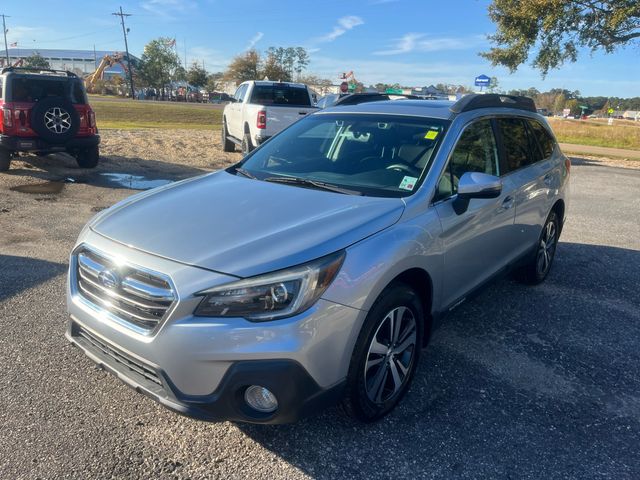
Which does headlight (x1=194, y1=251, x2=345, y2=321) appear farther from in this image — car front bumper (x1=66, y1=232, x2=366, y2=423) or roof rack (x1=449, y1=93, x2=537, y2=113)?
roof rack (x1=449, y1=93, x2=537, y2=113)

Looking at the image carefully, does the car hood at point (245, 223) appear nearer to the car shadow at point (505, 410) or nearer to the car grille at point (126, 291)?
the car grille at point (126, 291)

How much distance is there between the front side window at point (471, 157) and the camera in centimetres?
334

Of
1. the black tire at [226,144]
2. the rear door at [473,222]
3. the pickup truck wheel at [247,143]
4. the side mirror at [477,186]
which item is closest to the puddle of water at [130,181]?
the pickup truck wheel at [247,143]

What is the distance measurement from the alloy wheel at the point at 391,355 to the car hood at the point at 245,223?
21.6 inches

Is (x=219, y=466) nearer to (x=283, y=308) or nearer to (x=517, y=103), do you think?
(x=283, y=308)

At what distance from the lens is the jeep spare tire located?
9.16 meters

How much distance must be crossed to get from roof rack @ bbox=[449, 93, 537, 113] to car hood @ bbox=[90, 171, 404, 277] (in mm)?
1226

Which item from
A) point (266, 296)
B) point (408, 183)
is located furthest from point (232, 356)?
point (408, 183)

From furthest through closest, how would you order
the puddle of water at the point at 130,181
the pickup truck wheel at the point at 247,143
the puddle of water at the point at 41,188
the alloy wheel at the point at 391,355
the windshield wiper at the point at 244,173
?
the pickup truck wheel at the point at 247,143, the puddle of water at the point at 130,181, the puddle of water at the point at 41,188, the windshield wiper at the point at 244,173, the alloy wheel at the point at 391,355

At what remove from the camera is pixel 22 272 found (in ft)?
16.2

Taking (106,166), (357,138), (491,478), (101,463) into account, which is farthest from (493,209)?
(106,166)

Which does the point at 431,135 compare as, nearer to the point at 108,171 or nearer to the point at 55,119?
the point at 55,119

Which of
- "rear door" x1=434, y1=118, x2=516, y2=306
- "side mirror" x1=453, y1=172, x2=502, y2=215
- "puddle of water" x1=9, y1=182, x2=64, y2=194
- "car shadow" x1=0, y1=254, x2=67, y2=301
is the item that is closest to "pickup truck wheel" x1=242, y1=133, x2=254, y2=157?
"puddle of water" x1=9, y1=182, x2=64, y2=194

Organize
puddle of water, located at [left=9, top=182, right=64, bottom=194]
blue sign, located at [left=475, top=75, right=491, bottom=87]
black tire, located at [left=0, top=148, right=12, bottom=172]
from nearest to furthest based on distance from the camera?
1. puddle of water, located at [left=9, top=182, right=64, bottom=194]
2. black tire, located at [left=0, top=148, right=12, bottom=172]
3. blue sign, located at [left=475, top=75, right=491, bottom=87]
